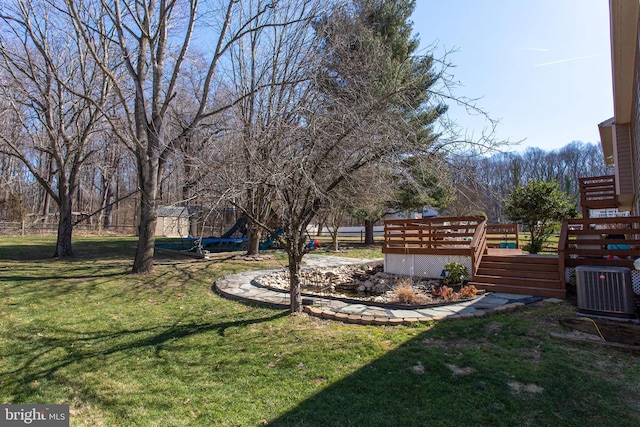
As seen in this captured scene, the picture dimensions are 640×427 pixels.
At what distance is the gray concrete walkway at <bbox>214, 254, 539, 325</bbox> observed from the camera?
4.94 metres

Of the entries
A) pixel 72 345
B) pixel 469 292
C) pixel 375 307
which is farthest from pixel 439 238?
pixel 72 345

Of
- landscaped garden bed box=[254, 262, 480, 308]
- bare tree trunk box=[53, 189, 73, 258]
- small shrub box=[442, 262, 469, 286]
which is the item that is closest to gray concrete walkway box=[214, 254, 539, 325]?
landscaped garden bed box=[254, 262, 480, 308]

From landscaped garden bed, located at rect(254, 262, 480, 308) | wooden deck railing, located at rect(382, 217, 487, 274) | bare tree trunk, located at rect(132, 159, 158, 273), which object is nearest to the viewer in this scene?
landscaped garden bed, located at rect(254, 262, 480, 308)

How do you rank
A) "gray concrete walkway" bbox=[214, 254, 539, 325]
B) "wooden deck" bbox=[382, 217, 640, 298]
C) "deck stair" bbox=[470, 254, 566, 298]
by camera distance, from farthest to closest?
1. "deck stair" bbox=[470, 254, 566, 298]
2. "wooden deck" bbox=[382, 217, 640, 298]
3. "gray concrete walkway" bbox=[214, 254, 539, 325]

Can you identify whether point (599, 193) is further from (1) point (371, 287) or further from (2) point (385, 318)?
(2) point (385, 318)

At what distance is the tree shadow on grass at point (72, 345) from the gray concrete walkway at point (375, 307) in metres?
0.83

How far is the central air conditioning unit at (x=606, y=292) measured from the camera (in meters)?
4.70

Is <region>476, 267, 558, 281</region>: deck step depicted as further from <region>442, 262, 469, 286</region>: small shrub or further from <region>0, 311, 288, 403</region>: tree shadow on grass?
<region>0, 311, 288, 403</region>: tree shadow on grass

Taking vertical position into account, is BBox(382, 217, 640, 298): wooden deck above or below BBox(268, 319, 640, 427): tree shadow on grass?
above

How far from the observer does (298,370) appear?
3.43 metres

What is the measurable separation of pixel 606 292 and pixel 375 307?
3.17 metres

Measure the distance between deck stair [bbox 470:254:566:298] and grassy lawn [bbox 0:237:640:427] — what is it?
81 centimetres

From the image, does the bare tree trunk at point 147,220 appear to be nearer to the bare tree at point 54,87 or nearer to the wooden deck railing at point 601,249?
the bare tree at point 54,87

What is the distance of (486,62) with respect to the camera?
4.62 m
